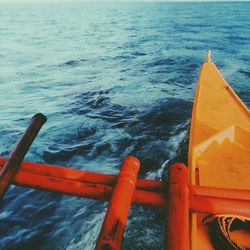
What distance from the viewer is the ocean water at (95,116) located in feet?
15.4

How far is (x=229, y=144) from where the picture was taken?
15.0 ft

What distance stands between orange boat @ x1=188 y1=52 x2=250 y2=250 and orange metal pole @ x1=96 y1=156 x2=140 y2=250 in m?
1.10

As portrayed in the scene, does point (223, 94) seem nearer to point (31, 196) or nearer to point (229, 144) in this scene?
point (229, 144)

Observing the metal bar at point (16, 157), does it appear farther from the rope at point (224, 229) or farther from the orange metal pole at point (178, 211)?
the rope at point (224, 229)

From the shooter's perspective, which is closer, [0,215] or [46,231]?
[46,231]

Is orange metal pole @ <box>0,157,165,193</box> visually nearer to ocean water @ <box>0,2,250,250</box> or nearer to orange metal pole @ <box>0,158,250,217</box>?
orange metal pole @ <box>0,158,250,217</box>

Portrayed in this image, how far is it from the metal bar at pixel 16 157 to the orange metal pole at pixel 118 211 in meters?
0.80

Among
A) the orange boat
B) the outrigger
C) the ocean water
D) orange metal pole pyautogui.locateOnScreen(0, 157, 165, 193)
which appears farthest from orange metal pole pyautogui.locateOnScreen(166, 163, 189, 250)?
the ocean water

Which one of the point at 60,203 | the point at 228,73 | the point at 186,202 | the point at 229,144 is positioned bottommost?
the point at 228,73

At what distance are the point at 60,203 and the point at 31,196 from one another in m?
0.63

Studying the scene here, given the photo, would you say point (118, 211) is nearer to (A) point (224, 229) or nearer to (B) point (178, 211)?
(B) point (178, 211)

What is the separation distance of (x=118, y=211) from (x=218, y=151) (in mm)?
3155

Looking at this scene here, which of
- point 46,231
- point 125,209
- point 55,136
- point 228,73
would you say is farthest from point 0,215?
point 228,73

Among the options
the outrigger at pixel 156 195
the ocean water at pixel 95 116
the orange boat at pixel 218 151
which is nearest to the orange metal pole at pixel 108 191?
the outrigger at pixel 156 195
